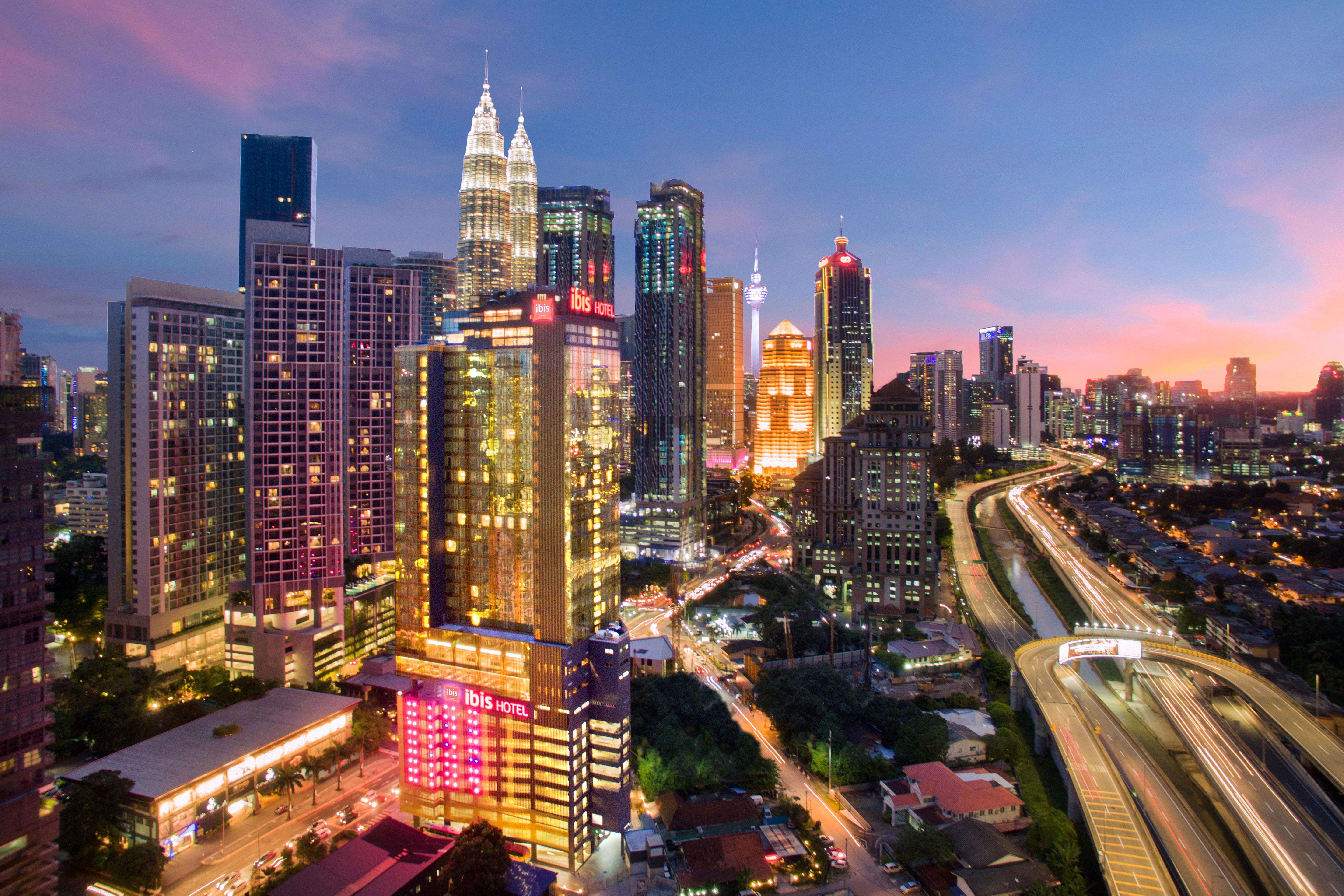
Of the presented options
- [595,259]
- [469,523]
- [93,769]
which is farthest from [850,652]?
[595,259]

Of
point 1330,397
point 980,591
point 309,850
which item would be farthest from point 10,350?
point 1330,397

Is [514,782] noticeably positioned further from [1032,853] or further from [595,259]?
[595,259]

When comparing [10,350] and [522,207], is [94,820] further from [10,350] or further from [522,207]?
[522,207]

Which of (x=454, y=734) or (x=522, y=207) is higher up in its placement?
(x=522, y=207)

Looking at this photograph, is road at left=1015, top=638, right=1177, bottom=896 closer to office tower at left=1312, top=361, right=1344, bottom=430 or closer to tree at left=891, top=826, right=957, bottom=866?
tree at left=891, top=826, right=957, bottom=866

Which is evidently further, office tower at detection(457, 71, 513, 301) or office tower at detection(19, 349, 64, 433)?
office tower at detection(457, 71, 513, 301)

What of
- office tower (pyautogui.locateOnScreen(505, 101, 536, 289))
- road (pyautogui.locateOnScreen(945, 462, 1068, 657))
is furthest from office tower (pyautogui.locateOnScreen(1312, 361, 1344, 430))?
office tower (pyautogui.locateOnScreen(505, 101, 536, 289))
